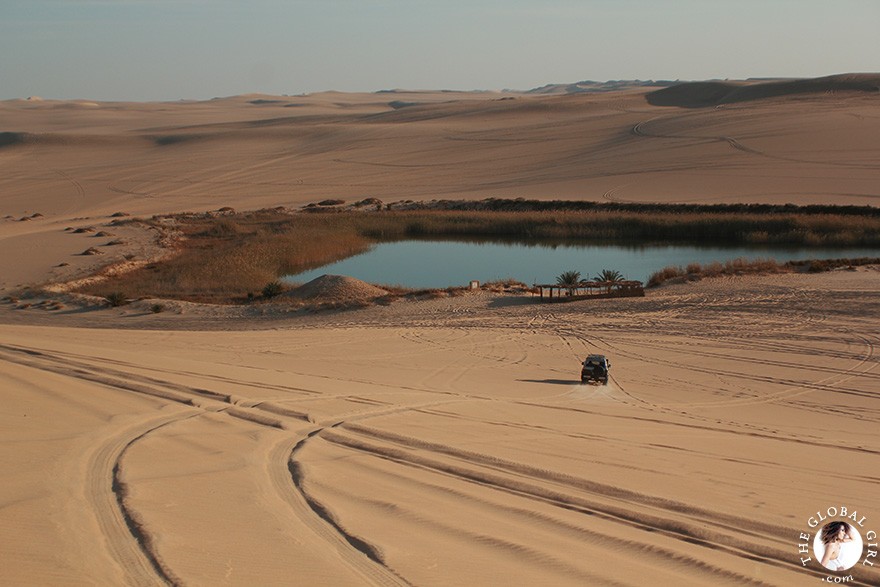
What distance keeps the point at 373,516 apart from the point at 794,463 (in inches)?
169

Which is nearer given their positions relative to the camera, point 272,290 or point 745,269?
point 272,290

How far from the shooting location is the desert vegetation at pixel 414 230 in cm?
3098

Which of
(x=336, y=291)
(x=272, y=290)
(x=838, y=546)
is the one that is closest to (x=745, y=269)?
(x=336, y=291)

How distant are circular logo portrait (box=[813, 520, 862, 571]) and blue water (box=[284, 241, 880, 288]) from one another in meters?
24.0

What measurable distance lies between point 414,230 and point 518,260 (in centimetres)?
935

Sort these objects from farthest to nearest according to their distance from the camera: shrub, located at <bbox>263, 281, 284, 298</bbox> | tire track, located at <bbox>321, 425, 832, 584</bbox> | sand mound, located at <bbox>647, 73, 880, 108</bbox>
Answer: sand mound, located at <bbox>647, 73, 880, 108</bbox> < shrub, located at <bbox>263, 281, 284, 298</bbox> < tire track, located at <bbox>321, 425, 832, 584</bbox>

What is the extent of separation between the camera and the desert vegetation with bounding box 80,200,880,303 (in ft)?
102

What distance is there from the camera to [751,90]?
9681 cm

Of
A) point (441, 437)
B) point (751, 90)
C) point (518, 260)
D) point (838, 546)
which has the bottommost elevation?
point (518, 260)

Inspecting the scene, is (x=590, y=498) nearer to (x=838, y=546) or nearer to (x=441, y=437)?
(x=838, y=546)

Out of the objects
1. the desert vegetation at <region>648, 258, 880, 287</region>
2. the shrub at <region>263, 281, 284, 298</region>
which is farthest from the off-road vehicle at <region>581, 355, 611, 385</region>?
the shrub at <region>263, 281, 284, 298</region>

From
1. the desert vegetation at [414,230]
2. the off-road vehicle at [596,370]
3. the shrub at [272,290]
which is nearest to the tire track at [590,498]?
the off-road vehicle at [596,370]

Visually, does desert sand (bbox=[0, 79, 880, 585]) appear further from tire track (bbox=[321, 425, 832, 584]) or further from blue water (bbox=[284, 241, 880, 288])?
blue water (bbox=[284, 241, 880, 288])

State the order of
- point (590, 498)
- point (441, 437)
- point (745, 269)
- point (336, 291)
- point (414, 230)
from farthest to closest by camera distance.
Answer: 1. point (414, 230)
2. point (745, 269)
3. point (336, 291)
4. point (441, 437)
5. point (590, 498)
